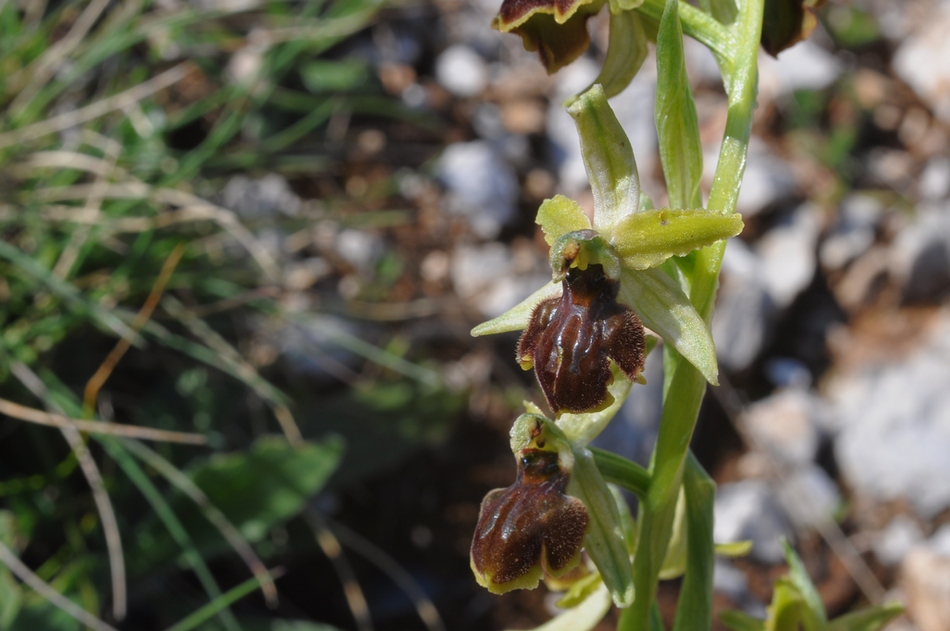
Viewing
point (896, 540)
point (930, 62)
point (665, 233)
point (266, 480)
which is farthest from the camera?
point (930, 62)

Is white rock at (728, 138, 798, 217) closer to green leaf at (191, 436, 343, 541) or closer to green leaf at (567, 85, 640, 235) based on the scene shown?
green leaf at (191, 436, 343, 541)

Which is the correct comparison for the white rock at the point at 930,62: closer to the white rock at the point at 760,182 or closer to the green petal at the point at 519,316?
the white rock at the point at 760,182

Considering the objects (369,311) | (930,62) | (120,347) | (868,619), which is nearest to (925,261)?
(930,62)

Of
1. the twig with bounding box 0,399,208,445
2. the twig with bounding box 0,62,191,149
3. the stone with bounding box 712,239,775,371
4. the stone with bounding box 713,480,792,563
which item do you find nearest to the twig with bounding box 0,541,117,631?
the twig with bounding box 0,399,208,445

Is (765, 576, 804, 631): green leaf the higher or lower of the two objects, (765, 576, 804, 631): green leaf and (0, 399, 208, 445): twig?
the higher

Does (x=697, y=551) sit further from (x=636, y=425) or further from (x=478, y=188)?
(x=478, y=188)

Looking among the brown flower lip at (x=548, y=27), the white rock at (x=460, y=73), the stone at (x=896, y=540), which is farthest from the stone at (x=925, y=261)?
the brown flower lip at (x=548, y=27)
